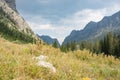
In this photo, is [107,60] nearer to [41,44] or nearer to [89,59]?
[89,59]

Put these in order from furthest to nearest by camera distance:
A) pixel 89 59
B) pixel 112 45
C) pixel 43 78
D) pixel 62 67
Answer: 1. pixel 112 45
2. pixel 89 59
3. pixel 62 67
4. pixel 43 78

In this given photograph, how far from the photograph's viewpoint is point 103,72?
13.0m

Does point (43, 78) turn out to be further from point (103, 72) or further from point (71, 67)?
point (103, 72)

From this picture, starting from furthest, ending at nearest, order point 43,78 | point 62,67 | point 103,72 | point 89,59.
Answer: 1. point 89,59
2. point 103,72
3. point 62,67
4. point 43,78

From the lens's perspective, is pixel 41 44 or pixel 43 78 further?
pixel 41 44

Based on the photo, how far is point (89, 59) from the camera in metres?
16.9

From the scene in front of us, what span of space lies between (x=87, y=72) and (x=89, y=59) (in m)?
4.94

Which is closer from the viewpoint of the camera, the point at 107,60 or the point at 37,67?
the point at 37,67

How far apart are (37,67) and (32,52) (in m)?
4.41

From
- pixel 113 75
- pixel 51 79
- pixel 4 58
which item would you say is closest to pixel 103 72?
pixel 113 75

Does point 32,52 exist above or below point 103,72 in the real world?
above

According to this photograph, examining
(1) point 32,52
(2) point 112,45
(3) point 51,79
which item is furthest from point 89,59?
(2) point 112,45

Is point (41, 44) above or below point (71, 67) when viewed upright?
above

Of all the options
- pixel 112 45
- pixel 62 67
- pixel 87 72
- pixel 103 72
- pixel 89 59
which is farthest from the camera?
pixel 112 45
